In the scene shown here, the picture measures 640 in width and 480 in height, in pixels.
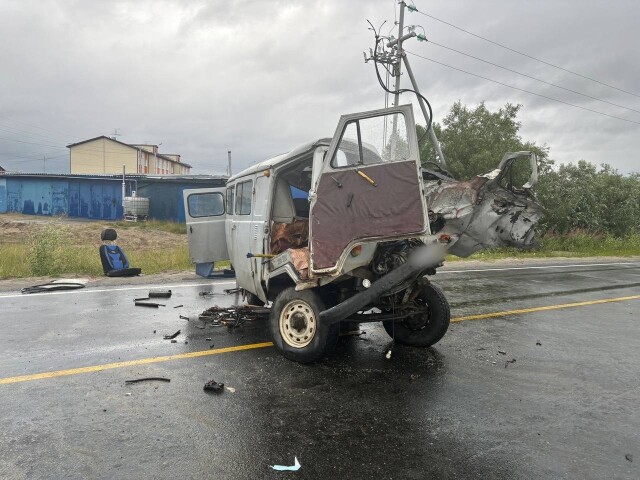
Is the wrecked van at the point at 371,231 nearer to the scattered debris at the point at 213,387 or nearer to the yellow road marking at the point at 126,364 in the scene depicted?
the yellow road marking at the point at 126,364

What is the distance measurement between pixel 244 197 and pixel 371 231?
249 centimetres

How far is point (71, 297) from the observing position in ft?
26.1

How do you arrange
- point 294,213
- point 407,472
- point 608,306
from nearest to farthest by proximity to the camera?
point 407,472 < point 294,213 < point 608,306

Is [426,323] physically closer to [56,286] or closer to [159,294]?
[159,294]

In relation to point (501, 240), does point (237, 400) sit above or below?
below

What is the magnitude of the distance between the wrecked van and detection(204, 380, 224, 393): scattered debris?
894 mm

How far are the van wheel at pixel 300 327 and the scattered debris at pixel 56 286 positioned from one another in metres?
5.85

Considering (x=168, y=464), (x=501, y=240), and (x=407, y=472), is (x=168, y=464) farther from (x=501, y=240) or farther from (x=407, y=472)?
(x=501, y=240)

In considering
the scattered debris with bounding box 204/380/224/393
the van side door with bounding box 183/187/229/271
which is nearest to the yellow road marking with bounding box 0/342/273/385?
the scattered debris with bounding box 204/380/224/393

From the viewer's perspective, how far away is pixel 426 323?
538 centimetres

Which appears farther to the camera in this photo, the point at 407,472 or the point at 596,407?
the point at 596,407

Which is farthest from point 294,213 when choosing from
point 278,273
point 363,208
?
point 363,208

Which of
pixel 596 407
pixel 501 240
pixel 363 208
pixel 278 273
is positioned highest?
pixel 363 208

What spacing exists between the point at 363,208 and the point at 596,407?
8.88 feet
